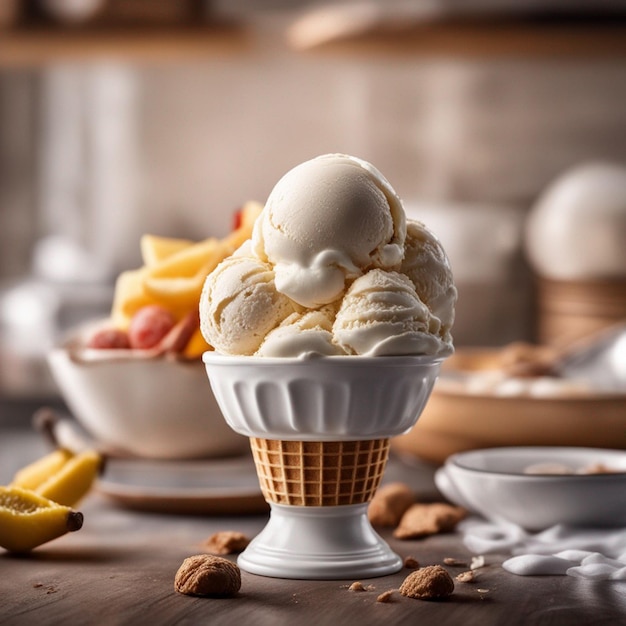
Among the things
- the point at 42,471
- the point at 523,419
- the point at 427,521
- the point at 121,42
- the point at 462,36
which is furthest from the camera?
the point at 121,42

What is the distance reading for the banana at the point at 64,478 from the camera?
3.93 ft

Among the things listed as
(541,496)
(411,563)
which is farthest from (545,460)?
(411,563)

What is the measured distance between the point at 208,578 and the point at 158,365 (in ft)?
1.57

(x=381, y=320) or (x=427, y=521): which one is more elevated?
(x=381, y=320)

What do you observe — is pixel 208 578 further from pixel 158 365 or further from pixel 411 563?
pixel 158 365

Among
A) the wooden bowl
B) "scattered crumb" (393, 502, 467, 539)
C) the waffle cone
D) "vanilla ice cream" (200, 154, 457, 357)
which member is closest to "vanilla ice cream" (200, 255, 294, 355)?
"vanilla ice cream" (200, 154, 457, 357)

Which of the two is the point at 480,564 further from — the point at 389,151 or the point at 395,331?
the point at 389,151

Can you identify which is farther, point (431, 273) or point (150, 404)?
point (150, 404)

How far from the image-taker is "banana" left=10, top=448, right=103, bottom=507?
1199 mm

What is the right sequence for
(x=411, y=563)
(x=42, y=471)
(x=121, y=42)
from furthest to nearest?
(x=121, y=42) < (x=42, y=471) < (x=411, y=563)

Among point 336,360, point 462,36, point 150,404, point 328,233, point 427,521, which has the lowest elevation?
point 427,521

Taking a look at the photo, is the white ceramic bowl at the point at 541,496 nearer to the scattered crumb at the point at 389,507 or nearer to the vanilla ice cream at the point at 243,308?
the scattered crumb at the point at 389,507

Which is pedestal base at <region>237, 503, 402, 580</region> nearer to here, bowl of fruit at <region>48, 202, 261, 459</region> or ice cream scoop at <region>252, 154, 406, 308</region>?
ice cream scoop at <region>252, 154, 406, 308</region>

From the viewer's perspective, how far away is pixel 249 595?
912mm
